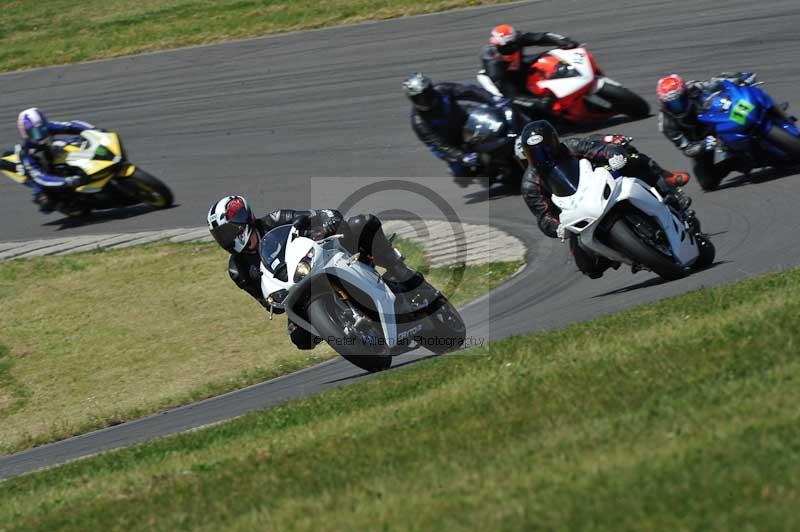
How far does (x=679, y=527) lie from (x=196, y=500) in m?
3.17

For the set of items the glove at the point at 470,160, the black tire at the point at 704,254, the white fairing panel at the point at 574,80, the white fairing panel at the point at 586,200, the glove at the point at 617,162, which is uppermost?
the glove at the point at 617,162

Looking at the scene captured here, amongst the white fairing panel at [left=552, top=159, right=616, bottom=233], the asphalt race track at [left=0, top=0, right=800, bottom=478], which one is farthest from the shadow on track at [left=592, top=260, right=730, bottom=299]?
the white fairing panel at [left=552, top=159, right=616, bottom=233]

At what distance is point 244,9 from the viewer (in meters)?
29.7

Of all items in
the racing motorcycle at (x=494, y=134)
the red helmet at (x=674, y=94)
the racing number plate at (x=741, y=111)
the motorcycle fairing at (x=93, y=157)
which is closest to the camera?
the racing number plate at (x=741, y=111)

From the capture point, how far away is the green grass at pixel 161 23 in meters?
27.3

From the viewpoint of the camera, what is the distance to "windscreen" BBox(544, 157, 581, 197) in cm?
1127

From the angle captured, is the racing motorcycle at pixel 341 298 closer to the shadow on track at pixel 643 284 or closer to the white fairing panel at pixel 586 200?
the white fairing panel at pixel 586 200

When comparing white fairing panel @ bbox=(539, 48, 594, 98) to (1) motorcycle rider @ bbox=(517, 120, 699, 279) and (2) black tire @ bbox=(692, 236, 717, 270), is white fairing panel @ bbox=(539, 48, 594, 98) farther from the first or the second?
(2) black tire @ bbox=(692, 236, 717, 270)

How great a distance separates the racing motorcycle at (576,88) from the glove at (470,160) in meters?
1.40

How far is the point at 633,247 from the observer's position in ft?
35.9

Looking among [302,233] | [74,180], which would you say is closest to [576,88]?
[74,180]

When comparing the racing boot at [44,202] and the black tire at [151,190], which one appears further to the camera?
the racing boot at [44,202]

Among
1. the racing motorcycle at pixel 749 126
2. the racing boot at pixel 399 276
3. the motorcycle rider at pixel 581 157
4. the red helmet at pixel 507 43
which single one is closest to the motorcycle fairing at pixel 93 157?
the red helmet at pixel 507 43

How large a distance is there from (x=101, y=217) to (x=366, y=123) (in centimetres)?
445
